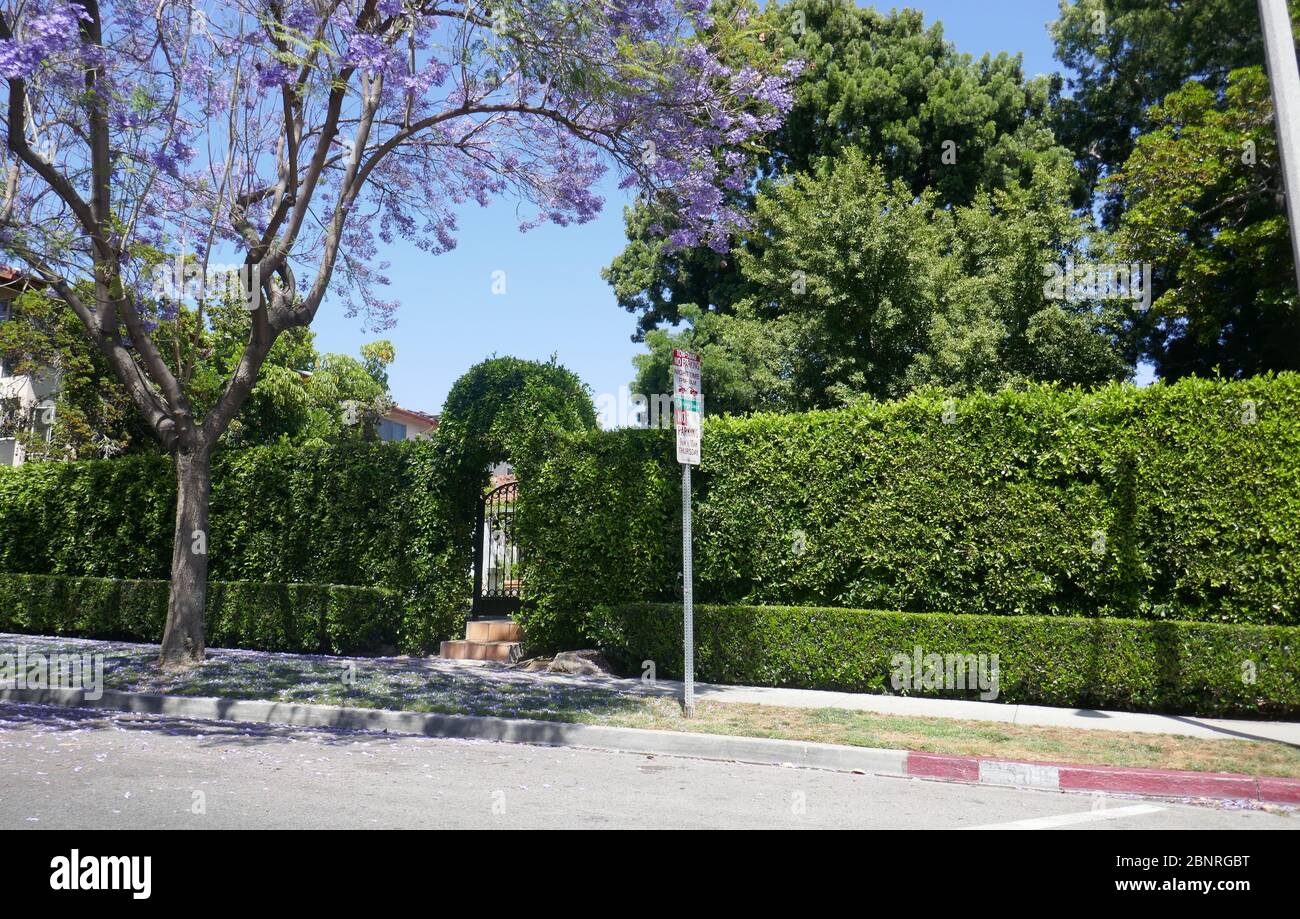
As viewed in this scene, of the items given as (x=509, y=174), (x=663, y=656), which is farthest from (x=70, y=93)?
(x=663, y=656)

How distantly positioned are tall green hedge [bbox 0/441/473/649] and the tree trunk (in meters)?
2.97

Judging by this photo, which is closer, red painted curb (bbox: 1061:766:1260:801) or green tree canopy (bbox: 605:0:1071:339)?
red painted curb (bbox: 1061:766:1260:801)

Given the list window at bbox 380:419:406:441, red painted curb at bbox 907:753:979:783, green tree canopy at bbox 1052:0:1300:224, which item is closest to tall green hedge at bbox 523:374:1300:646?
red painted curb at bbox 907:753:979:783

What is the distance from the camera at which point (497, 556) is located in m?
15.7

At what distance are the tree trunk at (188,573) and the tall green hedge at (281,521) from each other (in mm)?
2972

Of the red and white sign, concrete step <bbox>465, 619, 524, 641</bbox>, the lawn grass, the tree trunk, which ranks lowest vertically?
the lawn grass

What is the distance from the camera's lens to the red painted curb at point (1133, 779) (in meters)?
6.71

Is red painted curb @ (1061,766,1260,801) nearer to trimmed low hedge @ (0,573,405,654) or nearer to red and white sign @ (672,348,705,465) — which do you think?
red and white sign @ (672,348,705,465)

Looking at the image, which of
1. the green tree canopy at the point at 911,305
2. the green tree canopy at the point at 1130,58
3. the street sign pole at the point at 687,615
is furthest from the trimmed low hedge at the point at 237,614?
the green tree canopy at the point at 1130,58

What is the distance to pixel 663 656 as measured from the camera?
40.0ft

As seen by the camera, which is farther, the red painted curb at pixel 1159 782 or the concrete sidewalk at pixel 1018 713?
the concrete sidewalk at pixel 1018 713

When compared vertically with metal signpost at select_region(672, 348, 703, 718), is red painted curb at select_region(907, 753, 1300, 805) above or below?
below

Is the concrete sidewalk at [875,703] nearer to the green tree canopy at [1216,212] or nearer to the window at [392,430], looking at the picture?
the green tree canopy at [1216,212]

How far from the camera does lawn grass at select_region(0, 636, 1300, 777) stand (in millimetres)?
7680
